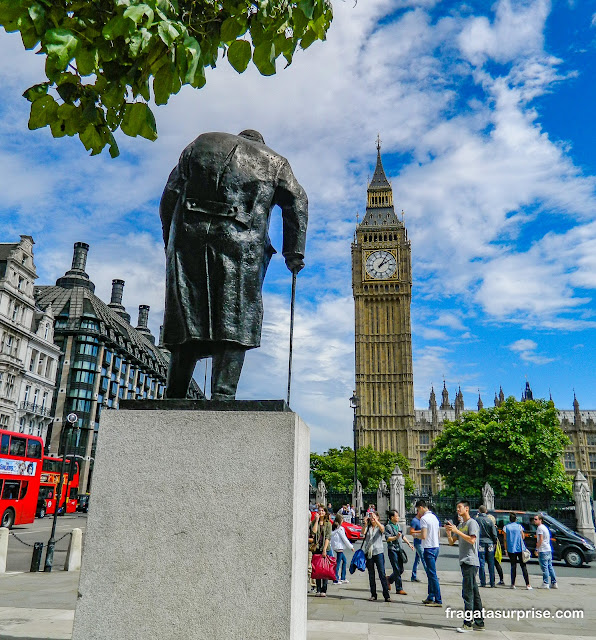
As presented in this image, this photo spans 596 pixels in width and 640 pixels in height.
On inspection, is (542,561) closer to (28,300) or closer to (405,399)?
(28,300)

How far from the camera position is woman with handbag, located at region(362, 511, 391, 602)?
10.1 metres

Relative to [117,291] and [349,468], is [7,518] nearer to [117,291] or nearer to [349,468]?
[349,468]

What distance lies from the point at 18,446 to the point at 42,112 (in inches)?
889

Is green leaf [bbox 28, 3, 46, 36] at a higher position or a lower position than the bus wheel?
higher

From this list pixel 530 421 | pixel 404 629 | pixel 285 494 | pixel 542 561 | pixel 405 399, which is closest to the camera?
pixel 285 494

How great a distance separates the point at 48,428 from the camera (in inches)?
2101

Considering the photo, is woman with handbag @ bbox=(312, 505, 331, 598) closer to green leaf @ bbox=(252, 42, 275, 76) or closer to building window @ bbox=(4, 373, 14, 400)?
green leaf @ bbox=(252, 42, 275, 76)

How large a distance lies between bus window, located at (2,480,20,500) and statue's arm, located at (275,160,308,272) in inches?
851

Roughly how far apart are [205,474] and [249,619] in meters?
0.88

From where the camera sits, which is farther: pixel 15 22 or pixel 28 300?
pixel 28 300

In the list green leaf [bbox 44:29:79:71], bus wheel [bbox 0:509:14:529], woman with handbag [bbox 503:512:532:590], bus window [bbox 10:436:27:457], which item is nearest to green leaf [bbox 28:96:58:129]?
green leaf [bbox 44:29:79:71]

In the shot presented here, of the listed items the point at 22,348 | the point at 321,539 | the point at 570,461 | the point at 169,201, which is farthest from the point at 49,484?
the point at 570,461

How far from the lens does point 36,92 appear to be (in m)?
3.13

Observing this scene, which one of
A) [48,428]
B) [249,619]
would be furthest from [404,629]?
[48,428]
